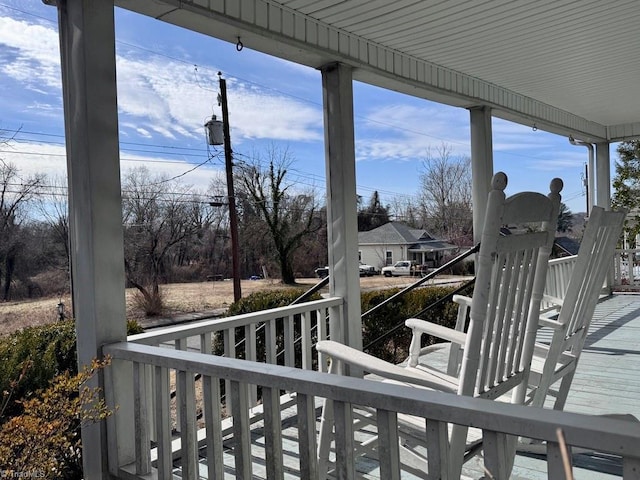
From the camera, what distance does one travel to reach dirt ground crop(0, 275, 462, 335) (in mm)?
2494

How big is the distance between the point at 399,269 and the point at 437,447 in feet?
13.4

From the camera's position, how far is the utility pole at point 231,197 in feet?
11.8

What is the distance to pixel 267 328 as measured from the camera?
312 centimetres

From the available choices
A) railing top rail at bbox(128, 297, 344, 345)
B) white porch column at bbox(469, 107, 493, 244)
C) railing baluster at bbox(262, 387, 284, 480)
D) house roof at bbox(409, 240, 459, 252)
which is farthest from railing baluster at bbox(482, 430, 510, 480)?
house roof at bbox(409, 240, 459, 252)

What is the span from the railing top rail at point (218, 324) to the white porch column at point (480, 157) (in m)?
2.19

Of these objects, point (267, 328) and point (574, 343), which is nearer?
point (574, 343)

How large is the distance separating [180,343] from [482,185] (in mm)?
3471

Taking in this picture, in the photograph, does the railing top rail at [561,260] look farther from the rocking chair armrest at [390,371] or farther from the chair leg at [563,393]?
the rocking chair armrest at [390,371]

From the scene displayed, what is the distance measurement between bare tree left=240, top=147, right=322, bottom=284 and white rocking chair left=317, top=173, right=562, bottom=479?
2006 millimetres

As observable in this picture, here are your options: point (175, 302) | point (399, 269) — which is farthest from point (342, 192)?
point (399, 269)

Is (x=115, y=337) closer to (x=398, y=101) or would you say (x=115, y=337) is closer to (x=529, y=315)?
(x=529, y=315)

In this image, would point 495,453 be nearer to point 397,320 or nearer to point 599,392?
point 599,392

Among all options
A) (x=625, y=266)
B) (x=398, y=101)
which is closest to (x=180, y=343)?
(x=398, y=101)

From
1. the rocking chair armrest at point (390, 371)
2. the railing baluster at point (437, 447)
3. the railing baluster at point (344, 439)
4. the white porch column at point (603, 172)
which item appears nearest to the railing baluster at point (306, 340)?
the rocking chair armrest at point (390, 371)
